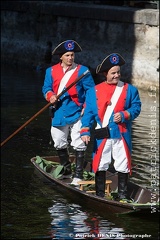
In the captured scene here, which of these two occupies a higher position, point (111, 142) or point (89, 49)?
point (89, 49)

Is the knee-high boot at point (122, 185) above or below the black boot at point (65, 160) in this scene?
below

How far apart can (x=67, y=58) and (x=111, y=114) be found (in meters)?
1.18

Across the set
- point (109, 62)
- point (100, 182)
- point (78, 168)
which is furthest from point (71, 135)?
point (109, 62)

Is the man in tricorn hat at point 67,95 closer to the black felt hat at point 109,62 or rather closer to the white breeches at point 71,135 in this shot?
the white breeches at point 71,135

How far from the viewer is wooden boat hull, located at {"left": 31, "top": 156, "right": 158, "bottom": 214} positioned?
38.9 ft

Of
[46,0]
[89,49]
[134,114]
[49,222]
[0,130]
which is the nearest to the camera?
[134,114]

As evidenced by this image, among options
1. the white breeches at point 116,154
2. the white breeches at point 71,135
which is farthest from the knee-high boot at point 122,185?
the white breeches at point 71,135

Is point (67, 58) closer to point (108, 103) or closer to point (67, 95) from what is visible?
point (67, 95)

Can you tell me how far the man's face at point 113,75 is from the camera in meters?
11.2

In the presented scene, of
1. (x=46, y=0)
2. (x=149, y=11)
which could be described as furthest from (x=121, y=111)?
(x=46, y=0)

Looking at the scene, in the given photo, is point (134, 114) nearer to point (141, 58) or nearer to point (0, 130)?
point (0, 130)

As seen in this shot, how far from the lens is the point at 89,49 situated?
28031mm

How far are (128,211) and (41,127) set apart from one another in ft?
25.1

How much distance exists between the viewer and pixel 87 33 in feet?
92.4
